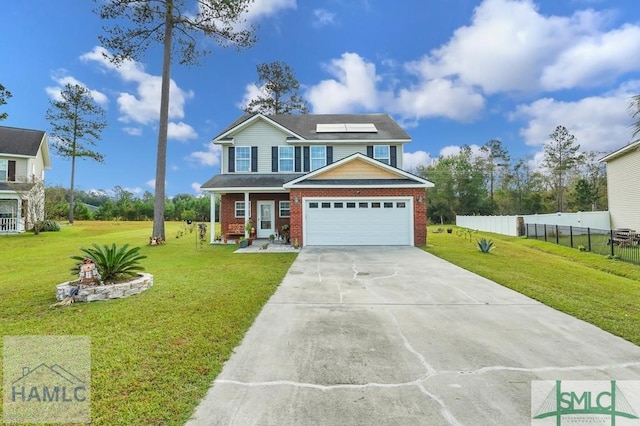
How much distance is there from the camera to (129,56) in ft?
56.0

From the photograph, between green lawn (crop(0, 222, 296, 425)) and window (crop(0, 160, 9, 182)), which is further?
window (crop(0, 160, 9, 182))

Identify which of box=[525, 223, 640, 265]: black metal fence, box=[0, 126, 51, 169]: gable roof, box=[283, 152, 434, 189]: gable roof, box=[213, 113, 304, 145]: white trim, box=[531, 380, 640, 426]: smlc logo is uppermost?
box=[0, 126, 51, 169]: gable roof

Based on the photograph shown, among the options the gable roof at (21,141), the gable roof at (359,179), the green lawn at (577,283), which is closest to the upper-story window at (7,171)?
the gable roof at (21,141)

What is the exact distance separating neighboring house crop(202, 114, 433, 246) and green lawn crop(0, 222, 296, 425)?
17.3ft

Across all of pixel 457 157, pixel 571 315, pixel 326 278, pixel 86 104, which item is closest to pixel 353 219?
pixel 326 278

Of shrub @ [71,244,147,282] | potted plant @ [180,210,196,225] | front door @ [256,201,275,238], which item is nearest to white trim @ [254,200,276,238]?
front door @ [256,201,275,238]

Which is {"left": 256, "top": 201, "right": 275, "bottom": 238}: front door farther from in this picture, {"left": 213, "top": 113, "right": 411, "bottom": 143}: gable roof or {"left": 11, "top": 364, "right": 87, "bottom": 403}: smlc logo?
{"left": 11, "top": 364, "right": 87, "bottom": 403}: smlc logo

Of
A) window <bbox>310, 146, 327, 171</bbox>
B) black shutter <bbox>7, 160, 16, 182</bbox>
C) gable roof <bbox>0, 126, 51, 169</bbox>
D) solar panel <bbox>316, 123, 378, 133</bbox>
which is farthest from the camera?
gable roof <bbox>0, 126, 51, 169</bbox>

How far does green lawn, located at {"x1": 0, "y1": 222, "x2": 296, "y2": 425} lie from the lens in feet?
9.50

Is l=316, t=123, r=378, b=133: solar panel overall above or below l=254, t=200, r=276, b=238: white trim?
above

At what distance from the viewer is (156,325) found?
4797 mm

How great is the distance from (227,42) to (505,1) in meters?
13.9

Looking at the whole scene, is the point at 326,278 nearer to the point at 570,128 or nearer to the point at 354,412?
the point at 354,412

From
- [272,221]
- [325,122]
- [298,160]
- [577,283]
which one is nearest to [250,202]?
[272,221]
